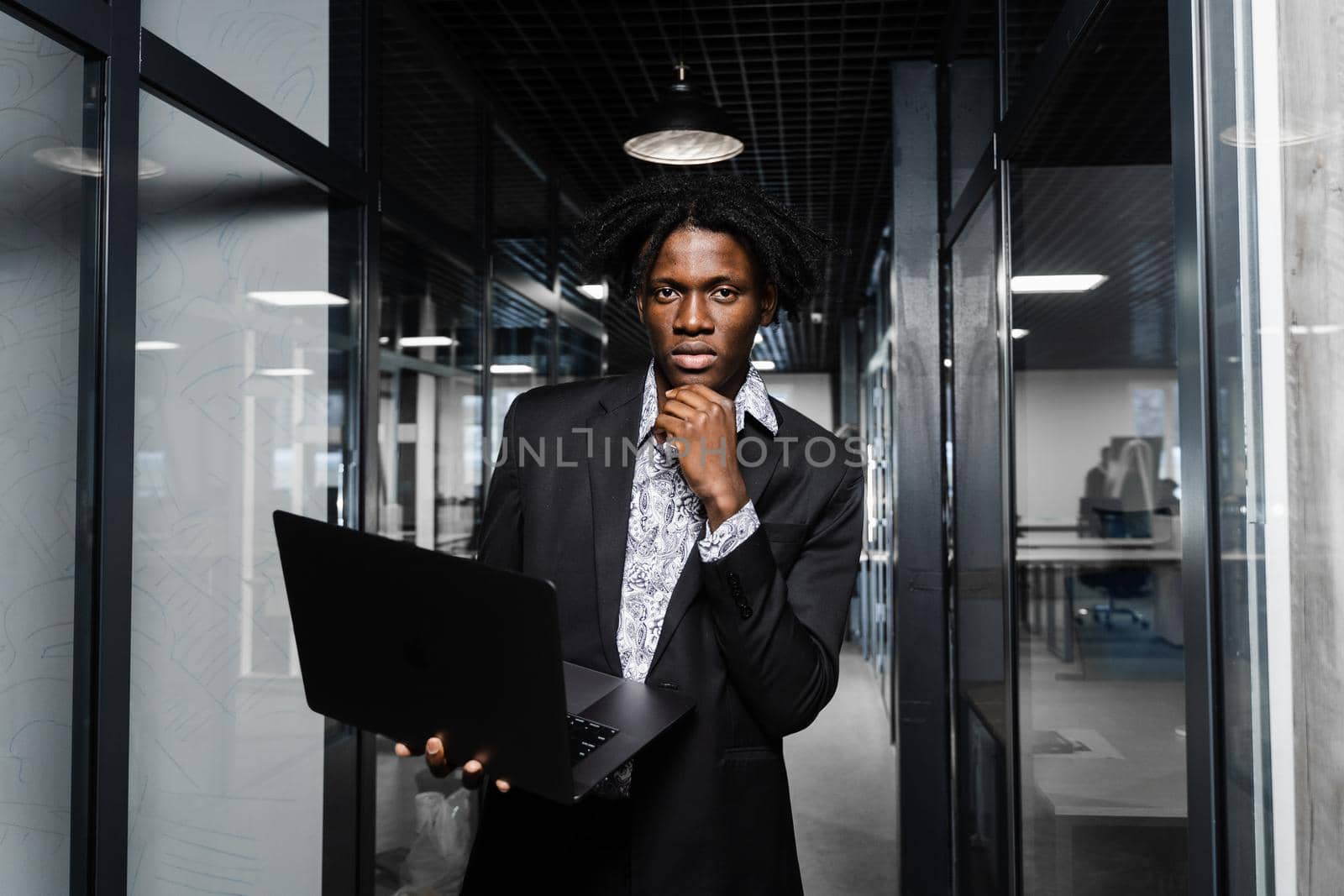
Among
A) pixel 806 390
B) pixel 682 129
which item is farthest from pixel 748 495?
pixel 806 390

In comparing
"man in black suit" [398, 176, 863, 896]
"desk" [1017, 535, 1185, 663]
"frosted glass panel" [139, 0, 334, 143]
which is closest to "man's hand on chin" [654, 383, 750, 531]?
"man in black suit" [398, 176, 863, 896]

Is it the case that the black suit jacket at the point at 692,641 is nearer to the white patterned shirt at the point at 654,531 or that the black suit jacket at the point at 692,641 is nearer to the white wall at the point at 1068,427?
the white patterned shirt at the point at 654,531

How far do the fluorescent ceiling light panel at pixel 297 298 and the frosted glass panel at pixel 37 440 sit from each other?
735 millimetres

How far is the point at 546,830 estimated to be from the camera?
52.4 inches

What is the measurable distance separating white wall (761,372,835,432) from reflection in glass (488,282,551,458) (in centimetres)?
1235

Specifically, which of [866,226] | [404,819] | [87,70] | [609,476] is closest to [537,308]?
[404,819]

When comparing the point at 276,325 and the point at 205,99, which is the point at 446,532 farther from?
the point at 205,99

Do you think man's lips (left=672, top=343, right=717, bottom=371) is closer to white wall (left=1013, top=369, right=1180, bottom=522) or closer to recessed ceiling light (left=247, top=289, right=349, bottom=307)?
white wall (left=1013, top=369, right=1180, bottom=522)

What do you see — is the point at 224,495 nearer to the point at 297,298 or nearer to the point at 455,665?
the point at 297,298

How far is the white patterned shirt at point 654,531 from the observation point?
1.35m

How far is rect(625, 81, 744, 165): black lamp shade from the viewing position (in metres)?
3.58

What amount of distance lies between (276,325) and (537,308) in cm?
246

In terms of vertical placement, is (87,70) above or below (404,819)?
above

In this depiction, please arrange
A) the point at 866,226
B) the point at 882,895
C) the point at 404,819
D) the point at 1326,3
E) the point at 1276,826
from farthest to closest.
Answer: the point at 866,226
the point at 882,895
the point at 404,819
the point at 1276,826
the point at 1326,3
